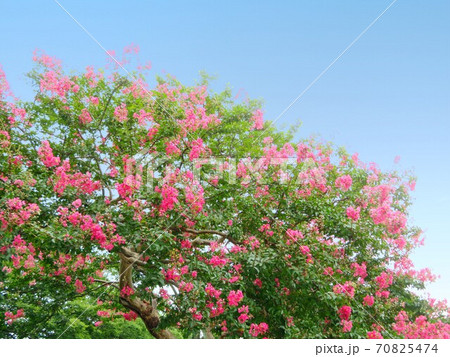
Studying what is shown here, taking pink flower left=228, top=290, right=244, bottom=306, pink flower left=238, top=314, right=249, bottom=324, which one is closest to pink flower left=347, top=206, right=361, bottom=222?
pink flower left=228, top=290, right=244, bottom=306

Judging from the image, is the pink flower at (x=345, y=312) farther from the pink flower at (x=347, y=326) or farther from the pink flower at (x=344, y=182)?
the pink flower at (x=344, y=182)

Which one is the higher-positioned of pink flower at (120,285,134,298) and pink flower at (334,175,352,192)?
pink flower at (334,175,352,192)

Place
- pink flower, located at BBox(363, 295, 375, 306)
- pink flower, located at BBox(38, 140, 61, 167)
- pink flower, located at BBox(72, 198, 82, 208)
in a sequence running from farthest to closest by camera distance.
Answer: pink flower, located at BBox(363, 295, 375, 306) → pink flower, located at BBox(38, 140, 61, 167) → pink flower, located at BBox(72, 198, 82, 208)

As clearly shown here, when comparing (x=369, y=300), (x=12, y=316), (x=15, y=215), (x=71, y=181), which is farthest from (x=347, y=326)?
(x=12, y=316)

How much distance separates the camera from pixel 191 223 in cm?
604

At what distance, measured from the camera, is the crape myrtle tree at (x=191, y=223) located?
575cm

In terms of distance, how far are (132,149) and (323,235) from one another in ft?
11.3

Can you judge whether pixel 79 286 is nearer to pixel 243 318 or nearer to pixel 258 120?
pixel 243 318

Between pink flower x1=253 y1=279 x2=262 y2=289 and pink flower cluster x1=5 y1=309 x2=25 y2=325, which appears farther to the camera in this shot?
pink flower cluster x1=5 y1=309 x2=25 y2=325

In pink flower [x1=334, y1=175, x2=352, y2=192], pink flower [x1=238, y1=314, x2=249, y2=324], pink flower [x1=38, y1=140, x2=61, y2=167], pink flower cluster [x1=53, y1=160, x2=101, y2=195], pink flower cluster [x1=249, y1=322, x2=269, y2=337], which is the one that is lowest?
pink flower cluster [x1=249, y1=322, x2=269, y2=337]

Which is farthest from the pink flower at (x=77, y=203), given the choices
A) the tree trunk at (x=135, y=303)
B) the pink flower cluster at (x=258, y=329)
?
the pink flower cluster at (x=258, y=329)

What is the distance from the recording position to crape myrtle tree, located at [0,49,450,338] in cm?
575

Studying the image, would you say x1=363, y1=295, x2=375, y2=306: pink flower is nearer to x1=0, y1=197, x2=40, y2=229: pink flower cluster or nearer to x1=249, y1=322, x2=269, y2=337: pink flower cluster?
x1=249, y1=322, x2=269, y2=337: pink flower cluster
